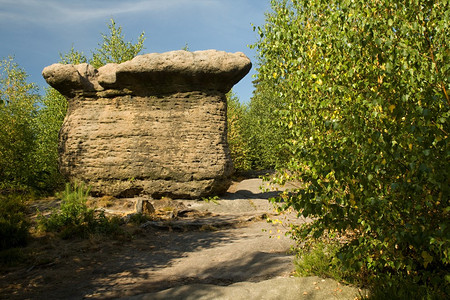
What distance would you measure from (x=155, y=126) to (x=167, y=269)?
7889mm

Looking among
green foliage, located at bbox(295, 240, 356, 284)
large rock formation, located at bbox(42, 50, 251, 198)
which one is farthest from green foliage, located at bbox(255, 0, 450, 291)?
large rock formation, located at bbox(42, 50, 251, 198)

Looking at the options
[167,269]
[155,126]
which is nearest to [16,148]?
[155,126]

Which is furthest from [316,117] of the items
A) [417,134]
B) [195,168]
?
[195,168]

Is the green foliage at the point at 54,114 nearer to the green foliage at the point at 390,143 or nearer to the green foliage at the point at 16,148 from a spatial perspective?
the green foliage at the point at 16,148

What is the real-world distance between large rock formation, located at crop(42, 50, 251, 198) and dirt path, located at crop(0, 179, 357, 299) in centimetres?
353

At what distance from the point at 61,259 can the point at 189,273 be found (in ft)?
9.91

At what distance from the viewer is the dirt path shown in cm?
453

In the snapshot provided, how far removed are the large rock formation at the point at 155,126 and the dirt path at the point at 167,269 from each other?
3.53m

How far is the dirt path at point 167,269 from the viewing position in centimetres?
453

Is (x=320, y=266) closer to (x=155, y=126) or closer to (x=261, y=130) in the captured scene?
(x=155, y=126)

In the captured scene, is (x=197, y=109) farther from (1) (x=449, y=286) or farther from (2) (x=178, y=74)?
(1) (x=449, y=286)

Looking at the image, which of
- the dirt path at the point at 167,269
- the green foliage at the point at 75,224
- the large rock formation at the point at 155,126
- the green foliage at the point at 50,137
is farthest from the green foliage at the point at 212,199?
the green foliage at the point at 50,137

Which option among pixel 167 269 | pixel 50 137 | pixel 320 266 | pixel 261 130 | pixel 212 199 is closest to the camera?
pixel 320 266

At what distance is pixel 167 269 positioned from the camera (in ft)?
22.4
